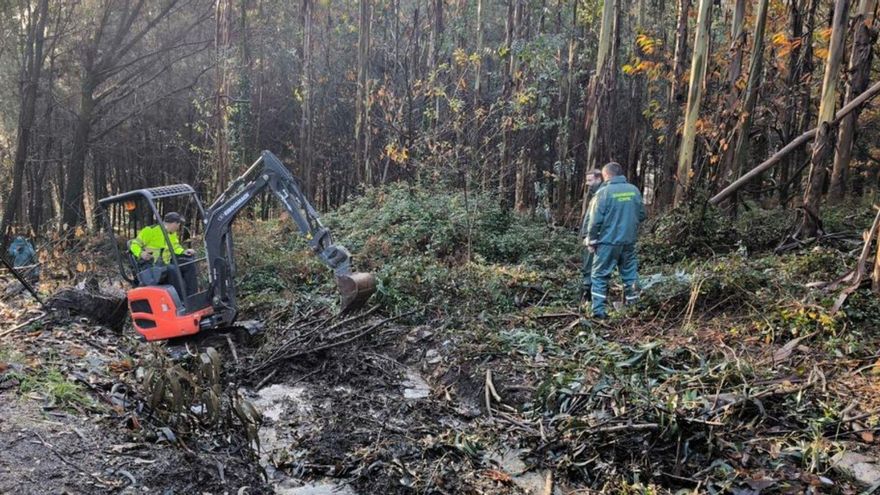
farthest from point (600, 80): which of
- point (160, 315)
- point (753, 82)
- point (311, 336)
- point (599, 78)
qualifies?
point (160, 315)

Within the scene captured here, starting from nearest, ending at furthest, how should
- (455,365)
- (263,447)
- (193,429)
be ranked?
(193,429) → (263,447) → (455,365)

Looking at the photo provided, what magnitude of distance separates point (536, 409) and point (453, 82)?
1546cm

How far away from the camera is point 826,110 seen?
9.34 meters

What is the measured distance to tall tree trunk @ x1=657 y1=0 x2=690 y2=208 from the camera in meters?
A: 12.7

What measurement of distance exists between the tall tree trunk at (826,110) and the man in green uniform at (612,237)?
3301mm

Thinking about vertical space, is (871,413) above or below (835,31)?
below

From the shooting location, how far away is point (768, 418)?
4918 mm

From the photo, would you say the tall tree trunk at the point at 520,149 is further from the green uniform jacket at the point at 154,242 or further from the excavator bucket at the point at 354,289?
the green uniform jacket at the point at 154,242

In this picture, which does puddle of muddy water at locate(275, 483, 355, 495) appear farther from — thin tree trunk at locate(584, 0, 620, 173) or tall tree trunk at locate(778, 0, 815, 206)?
tall tree trunk at locate(778, 0, 815, 206)

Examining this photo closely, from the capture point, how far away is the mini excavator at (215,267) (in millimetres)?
8062

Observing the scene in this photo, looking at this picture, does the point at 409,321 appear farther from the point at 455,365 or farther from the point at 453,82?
the point at 453,82

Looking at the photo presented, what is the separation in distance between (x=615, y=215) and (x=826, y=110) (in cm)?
411

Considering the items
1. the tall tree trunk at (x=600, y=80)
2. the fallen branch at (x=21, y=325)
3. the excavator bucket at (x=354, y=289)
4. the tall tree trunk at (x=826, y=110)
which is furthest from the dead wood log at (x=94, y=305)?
the tall tree trunk at (x=826, y=110)

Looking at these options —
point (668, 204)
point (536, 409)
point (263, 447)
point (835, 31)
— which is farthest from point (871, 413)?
point (668, 204)
